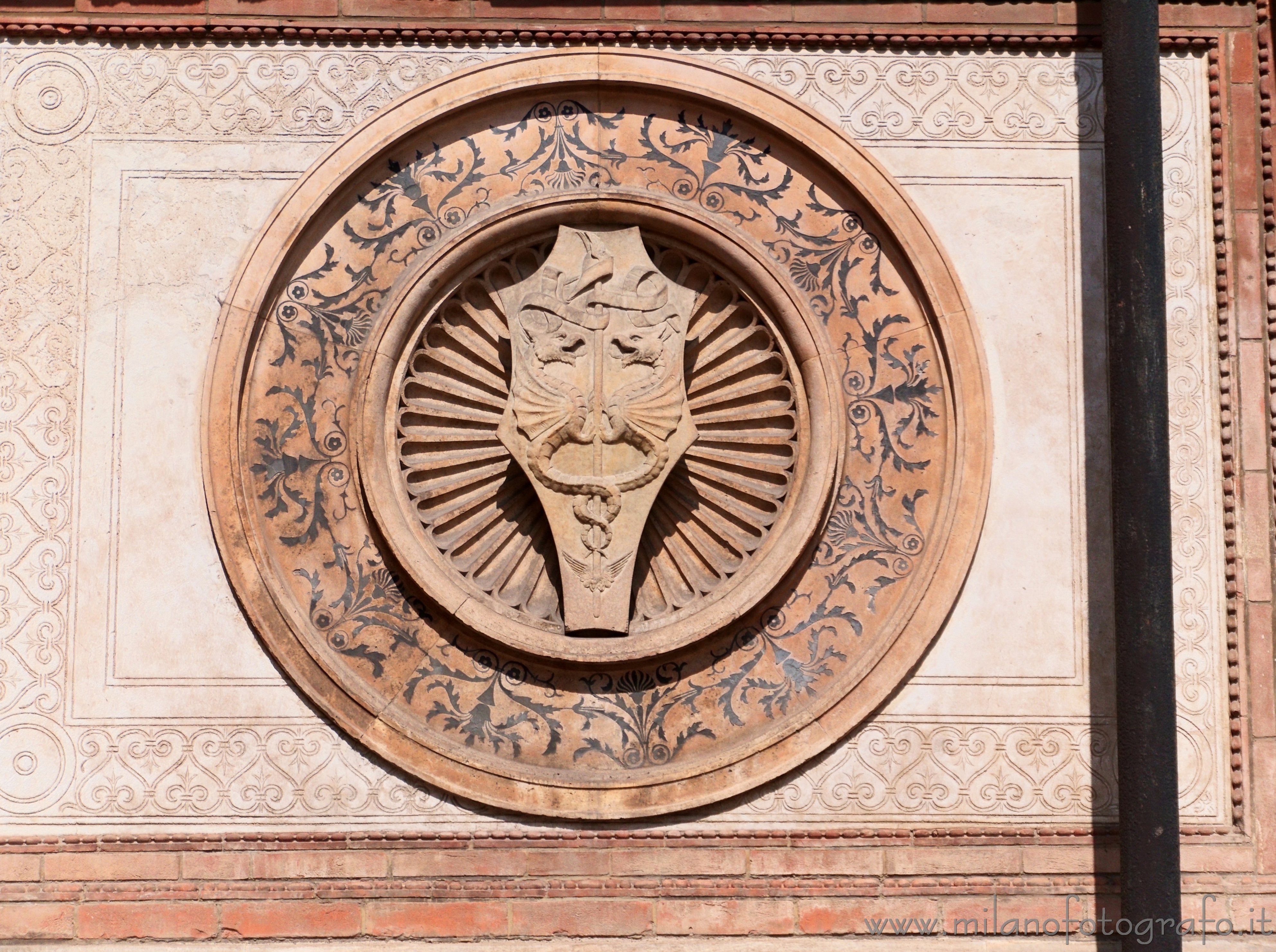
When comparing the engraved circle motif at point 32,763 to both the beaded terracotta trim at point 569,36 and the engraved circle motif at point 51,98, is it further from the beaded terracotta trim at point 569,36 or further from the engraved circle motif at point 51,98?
the beaded terracotta trim at point 569,36

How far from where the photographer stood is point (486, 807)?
5711mm

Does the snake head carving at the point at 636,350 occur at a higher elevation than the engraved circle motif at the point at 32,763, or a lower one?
higher

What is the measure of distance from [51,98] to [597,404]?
7.74 feet

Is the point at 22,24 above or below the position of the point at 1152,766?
above

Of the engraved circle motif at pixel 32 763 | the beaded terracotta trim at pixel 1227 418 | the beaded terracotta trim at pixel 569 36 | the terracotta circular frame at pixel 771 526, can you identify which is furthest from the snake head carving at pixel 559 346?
the beaded terracotta trim at pixel 1227 418

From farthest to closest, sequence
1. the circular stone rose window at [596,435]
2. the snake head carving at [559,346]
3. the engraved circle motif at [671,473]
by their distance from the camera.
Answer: the engraved circle motif at [671,473] → the snake head carving at [559,346] → the circular stone rose window at [596,435]

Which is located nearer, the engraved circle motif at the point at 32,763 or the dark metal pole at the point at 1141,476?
the dark metal pole at the point at 1141,476

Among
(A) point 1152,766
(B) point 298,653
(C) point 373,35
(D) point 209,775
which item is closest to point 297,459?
(B) point 298,653

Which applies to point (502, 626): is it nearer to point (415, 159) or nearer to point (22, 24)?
point (415, 159)

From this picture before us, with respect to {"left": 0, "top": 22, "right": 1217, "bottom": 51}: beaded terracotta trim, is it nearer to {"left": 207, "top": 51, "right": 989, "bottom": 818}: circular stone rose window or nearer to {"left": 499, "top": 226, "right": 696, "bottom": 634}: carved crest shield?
{"left": 207, "top": 51, "right": 989, "bottom": 818}: circular stone rose window

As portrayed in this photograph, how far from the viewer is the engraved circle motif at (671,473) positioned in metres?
6.09

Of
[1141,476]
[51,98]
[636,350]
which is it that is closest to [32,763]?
[51,98]

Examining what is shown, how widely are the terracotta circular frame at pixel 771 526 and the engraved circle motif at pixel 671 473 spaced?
0.30 feet

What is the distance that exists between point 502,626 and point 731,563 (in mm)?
928
